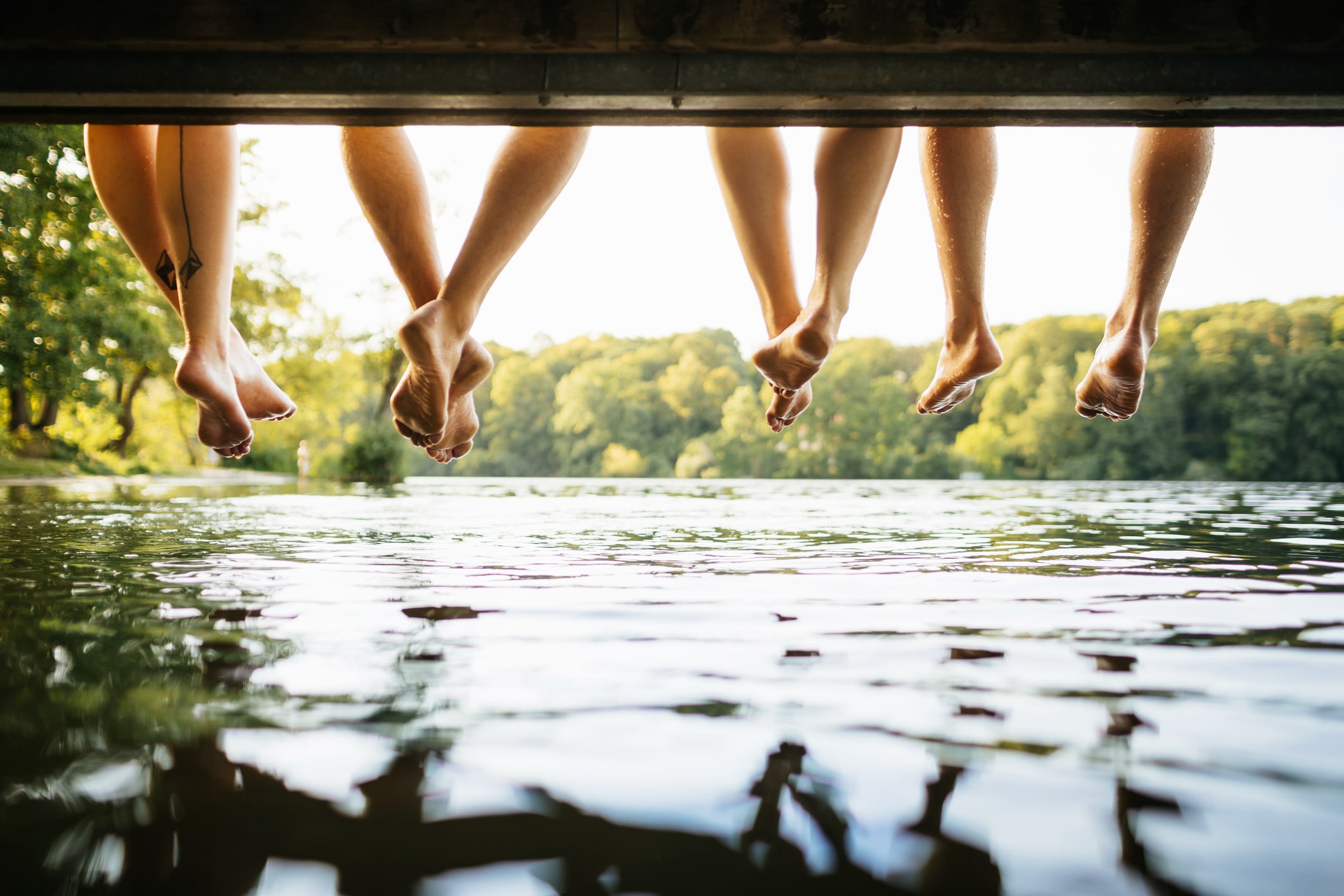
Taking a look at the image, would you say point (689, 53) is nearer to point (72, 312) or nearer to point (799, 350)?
point (799, 350)

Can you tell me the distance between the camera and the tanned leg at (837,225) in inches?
69.4

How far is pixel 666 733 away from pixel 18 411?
49.5 feet

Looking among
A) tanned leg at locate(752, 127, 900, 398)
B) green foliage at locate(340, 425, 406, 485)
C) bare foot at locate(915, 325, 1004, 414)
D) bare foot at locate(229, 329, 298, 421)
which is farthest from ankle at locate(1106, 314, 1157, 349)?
green foliage at locate(340, 425, 406, 485)

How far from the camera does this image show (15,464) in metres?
10.6

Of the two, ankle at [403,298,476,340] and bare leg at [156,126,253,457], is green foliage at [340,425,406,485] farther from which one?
ankle at [403,298,476,340]

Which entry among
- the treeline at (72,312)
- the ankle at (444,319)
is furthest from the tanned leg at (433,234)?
the treeline at (72,312)

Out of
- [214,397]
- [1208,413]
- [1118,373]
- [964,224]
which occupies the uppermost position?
[1208,413]

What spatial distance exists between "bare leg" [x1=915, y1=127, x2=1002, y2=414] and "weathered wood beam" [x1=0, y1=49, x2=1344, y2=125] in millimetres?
450


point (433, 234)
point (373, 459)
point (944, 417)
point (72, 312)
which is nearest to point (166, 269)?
point (433, 234)

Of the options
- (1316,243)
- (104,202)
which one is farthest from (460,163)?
(1316,243)

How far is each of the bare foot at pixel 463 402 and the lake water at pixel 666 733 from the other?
568 millimetres

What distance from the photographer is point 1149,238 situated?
187cm

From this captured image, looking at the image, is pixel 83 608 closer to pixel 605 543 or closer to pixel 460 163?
pixel 605 543

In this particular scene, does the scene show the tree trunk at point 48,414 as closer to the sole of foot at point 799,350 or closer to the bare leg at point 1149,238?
the sole of foot at point 799,350
